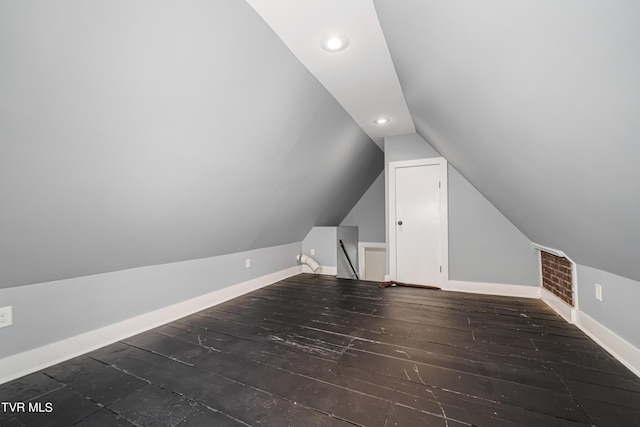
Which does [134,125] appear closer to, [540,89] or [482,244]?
[540,89]

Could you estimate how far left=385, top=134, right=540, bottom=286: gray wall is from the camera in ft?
10.9

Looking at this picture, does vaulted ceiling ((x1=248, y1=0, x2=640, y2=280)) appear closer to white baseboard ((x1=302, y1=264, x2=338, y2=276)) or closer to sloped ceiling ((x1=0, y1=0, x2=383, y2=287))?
sloped ceiling ((x1=0, y1=0, x2=383, y2=287))

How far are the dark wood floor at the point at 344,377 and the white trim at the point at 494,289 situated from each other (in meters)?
0.70

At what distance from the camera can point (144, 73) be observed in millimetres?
1351

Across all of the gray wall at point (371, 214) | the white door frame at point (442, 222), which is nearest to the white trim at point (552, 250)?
the white door frame at point (442, 222)

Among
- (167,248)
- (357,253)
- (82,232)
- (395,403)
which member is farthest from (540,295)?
(82,232)

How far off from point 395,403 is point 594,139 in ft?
4.95

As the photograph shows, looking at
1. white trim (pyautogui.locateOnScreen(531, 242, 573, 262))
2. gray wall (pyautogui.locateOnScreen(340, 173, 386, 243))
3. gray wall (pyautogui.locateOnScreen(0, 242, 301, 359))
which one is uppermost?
gray wall (pyautogui.locateOnScreen(340, 173, 386, 243))

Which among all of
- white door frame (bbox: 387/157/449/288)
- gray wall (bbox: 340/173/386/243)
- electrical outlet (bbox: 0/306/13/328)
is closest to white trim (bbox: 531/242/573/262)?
white door frame (bbox: 387/157/449/288)

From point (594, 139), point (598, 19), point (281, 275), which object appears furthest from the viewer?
point (281, 275)

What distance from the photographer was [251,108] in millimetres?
2016

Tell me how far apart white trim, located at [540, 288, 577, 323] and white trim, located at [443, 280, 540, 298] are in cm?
12

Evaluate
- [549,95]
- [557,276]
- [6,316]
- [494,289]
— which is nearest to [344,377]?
[549,95]

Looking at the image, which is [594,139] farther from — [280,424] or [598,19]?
[280,424]
